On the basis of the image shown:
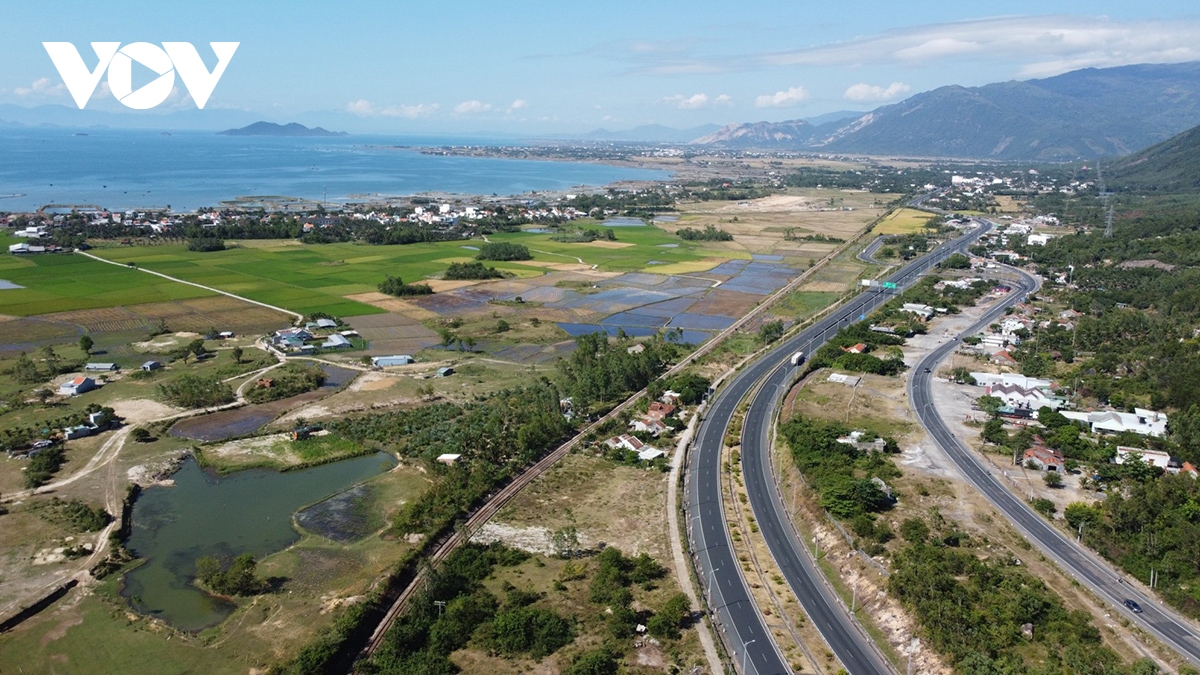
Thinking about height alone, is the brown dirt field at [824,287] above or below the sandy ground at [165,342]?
below

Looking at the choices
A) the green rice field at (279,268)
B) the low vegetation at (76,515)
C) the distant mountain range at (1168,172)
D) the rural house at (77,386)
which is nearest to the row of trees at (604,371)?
the low vegetation at (76,515)

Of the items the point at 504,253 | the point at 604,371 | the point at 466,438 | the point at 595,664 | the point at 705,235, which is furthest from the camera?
the point at 705,235

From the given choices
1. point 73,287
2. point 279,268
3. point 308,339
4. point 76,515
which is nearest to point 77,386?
Result: point 308,339

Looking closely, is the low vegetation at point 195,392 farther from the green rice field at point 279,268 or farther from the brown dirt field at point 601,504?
the brown dirt field at point 601,504

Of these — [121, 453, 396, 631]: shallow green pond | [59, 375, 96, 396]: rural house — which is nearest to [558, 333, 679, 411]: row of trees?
[121, 453, 396, 631]: shallow green pond

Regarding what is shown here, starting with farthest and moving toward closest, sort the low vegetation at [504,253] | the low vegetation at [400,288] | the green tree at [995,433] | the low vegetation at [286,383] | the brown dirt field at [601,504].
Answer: the low vegetation at [504,253] → the low vegetation at [400,288] → the low vegetation at [286,383] → the green tree at [995,433] → the brown dirt field at [601,504]

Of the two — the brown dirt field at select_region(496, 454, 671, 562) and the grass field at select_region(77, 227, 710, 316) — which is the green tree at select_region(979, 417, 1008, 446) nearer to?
the brown dirt field at select_region(496, 454, 671, 562)

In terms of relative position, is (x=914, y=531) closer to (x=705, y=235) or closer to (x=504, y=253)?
(x=504, y=253)
